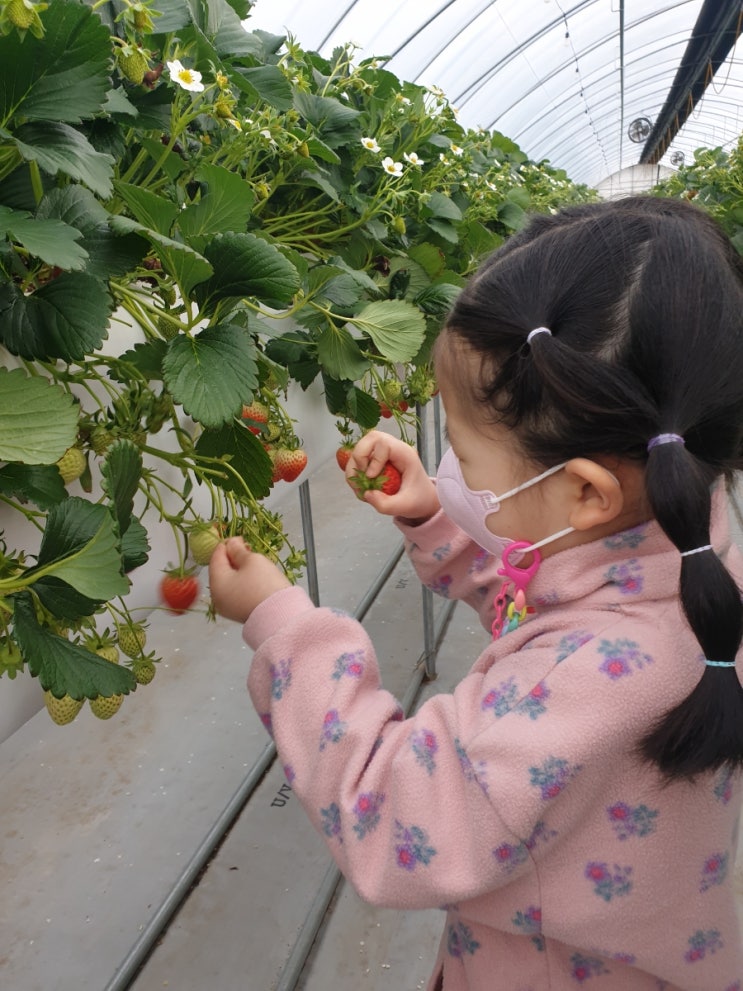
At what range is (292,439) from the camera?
0.84 m

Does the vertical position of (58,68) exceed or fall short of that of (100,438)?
it exceeds it

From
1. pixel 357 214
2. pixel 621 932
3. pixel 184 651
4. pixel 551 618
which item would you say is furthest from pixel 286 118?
pixel 184 651

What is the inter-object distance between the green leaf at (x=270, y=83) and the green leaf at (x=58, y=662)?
545mm

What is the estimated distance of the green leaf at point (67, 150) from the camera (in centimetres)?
47

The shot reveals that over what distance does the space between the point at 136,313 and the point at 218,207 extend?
97 mm

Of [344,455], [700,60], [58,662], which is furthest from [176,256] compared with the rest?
[700,60]

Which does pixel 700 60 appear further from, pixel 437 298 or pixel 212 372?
pixel 212 372

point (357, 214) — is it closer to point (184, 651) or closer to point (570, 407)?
point (570, 407)

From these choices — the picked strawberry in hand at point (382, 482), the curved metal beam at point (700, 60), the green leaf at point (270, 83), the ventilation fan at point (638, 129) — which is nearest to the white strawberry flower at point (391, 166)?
the green leaf at point (270, 83)

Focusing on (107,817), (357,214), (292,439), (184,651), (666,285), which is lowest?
(184,651)

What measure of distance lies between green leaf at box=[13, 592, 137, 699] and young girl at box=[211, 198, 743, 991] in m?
0.19

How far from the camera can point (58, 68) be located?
468 mm

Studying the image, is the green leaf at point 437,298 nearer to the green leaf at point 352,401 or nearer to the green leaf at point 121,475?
the green leaf at point 352,401

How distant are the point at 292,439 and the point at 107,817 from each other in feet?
3.92
